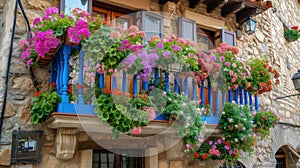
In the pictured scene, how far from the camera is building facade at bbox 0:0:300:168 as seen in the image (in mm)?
3332

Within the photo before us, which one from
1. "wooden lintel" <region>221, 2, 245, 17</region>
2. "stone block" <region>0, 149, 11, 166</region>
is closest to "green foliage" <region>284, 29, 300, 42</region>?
"wooden lintel" <region>221, 2, 245, 17</region>

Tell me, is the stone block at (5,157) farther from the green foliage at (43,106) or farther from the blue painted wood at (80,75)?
the blue painted wood at (80,75)

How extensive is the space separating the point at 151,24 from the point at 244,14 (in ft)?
6.98

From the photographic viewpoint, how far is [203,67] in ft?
13.1

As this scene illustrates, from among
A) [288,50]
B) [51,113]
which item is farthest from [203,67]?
[288,50]

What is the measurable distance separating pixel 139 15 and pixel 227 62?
4.71ft

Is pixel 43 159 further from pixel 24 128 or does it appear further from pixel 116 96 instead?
pixel 116 96

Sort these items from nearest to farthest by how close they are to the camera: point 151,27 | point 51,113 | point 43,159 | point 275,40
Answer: point 51,113, point 43,159, point 151,27, point 275,40

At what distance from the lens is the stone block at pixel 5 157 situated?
3.13 metres

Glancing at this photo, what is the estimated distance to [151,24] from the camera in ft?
15.1

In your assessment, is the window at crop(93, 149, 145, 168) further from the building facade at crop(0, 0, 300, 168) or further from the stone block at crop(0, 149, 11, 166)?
the stone block at crop(0, 149, 11, 166)

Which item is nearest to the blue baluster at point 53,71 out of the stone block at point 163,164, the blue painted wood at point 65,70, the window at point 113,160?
the blue painted wood at point 65,70

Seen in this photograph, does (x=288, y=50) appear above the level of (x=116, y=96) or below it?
above

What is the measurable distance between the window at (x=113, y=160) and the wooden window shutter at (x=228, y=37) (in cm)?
260
